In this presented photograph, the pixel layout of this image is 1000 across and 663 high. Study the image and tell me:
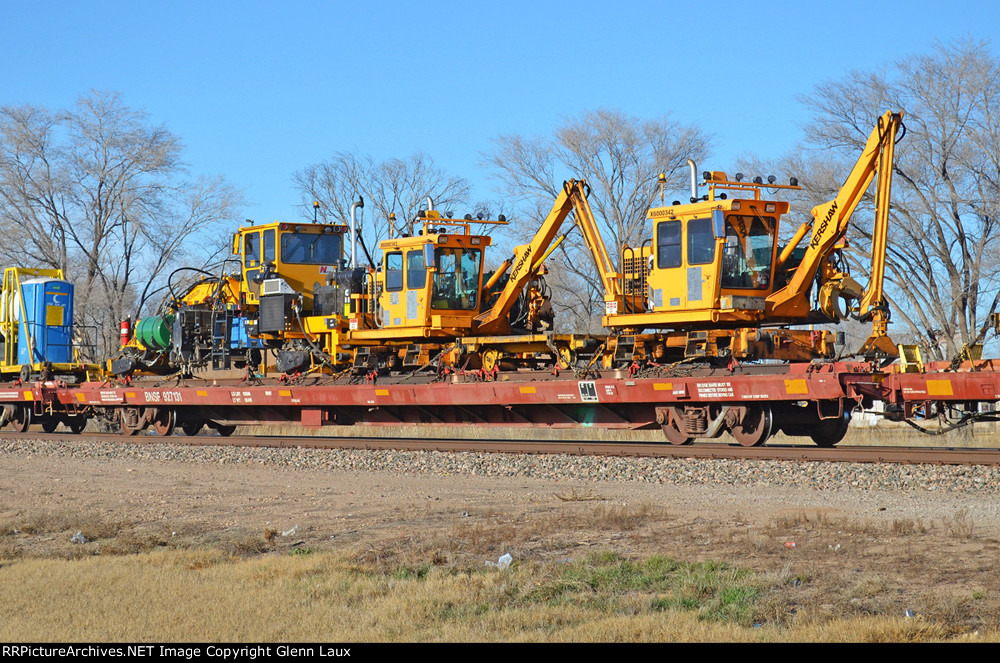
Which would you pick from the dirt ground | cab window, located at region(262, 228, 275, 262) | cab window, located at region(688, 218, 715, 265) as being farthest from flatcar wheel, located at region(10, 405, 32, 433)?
cab window, located at region(688, 218, 715, 265)

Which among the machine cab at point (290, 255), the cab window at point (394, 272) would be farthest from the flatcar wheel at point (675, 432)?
the machine cab at point (290, 255)

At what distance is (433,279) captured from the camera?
20750mm

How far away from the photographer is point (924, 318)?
2814 centimetres

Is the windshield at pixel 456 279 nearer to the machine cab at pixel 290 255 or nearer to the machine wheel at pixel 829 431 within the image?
the machine cab at pixel 290 255

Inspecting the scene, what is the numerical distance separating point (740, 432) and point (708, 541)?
27.8ft

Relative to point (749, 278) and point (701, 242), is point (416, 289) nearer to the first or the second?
point (701, 242)

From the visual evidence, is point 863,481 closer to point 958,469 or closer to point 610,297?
point 958,469

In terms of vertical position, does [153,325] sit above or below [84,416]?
above

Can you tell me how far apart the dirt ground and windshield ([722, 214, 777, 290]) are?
5319mm

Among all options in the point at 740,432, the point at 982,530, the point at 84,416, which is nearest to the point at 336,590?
the point at 982,530

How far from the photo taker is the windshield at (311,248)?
76.5ft

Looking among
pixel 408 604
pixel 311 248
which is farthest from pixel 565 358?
pixel 408 604

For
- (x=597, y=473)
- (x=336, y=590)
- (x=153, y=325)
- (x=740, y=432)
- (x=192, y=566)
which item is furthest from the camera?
(x=153, y=325)

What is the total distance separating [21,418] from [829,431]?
1983 cm
